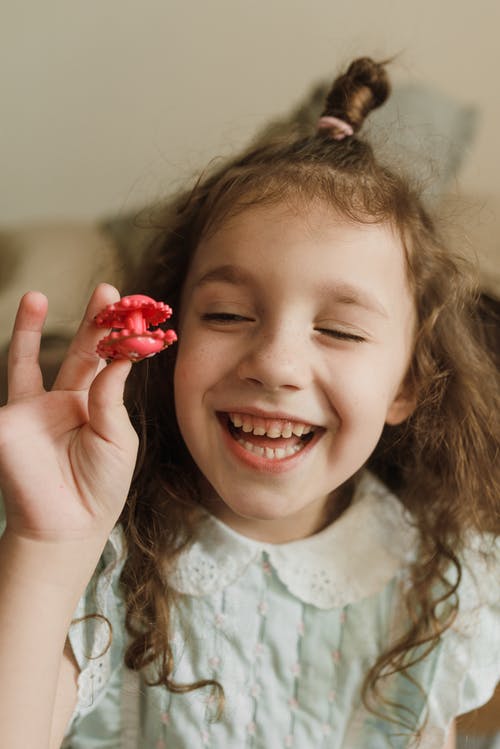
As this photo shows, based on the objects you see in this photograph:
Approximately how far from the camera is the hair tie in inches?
44.2

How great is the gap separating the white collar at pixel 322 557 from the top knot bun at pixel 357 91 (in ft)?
1.74

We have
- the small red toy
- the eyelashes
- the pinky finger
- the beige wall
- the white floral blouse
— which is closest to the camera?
the small red toy

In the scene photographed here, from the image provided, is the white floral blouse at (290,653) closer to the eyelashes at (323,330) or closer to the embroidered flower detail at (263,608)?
the embroidered flower detail at (263,608)

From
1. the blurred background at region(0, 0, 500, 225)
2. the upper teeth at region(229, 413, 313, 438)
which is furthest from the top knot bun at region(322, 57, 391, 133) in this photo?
the upper teeth at region(229, 413, 313, 438)

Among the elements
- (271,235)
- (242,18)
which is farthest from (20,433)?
(242,18)

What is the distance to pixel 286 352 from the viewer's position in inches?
37.1

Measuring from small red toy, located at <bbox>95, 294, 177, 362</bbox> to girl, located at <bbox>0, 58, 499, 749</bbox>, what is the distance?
4cm

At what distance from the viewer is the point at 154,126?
4.28 ft

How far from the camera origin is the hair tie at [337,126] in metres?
1.12

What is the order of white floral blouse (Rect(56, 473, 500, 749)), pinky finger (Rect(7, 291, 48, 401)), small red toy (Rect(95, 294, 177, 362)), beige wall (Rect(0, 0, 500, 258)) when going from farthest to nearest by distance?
beige wall (Rect(0, 0, 500, 258)) < white floral blouse (Rect(56, 473, 500, 749)) < pinky finger (Rect(7, 291, 48, 401)) < small red toy (Rect(95, 294, 177, 362))

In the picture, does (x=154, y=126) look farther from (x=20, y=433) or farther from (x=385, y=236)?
(x=20, y=433)

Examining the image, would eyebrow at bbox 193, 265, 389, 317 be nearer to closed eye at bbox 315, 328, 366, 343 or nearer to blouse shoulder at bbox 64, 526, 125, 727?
closed eye at bbox 315, 328, 366, 343

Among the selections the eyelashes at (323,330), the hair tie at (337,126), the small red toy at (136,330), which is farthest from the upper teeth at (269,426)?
the hair tie at (337,126)

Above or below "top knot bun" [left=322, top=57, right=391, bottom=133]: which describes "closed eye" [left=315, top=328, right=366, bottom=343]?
below
